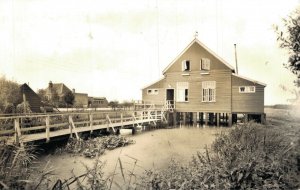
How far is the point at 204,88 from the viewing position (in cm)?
2588

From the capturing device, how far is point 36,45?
8.62m

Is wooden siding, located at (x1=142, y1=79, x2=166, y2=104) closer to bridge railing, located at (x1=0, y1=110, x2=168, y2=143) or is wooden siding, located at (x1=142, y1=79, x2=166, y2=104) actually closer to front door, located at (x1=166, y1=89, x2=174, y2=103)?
front door, located at (x1=166, y1=89, x2=174, y2=103)

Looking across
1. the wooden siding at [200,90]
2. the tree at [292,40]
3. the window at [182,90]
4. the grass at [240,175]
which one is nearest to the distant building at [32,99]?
the window at [182,90]

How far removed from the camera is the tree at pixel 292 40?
525 centimetres

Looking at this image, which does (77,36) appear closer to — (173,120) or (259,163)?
(259,163)

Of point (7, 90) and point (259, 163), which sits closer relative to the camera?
point (259, 163)

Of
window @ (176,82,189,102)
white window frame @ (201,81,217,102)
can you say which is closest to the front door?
window @ (176,82,189,102)

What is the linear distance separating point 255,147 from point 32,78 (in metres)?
8.29

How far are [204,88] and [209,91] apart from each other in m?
0.52

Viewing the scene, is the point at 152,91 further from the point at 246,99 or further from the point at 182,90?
the point at 246,99

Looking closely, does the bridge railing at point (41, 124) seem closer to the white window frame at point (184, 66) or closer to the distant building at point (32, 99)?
the distant building at point (32, 99)

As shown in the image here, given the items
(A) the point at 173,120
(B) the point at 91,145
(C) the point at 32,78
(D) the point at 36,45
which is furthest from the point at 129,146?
(A) the point at 173,120

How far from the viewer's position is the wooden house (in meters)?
23.7

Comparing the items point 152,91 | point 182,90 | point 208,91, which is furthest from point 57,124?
point 152,91
